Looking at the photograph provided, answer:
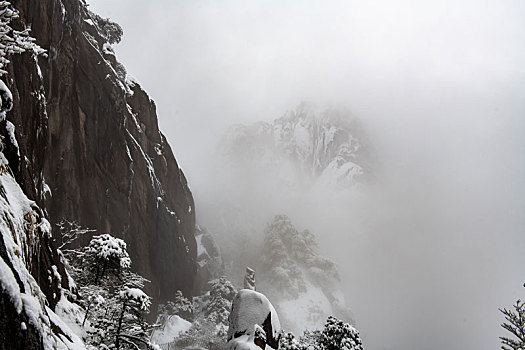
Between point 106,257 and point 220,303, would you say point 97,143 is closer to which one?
point 106,257

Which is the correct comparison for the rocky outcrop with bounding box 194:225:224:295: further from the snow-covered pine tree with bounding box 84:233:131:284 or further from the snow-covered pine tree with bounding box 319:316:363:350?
the snow-covered pine tree with bounding box 84:233:131:284

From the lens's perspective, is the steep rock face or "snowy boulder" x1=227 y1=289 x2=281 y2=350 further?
the steep rock face

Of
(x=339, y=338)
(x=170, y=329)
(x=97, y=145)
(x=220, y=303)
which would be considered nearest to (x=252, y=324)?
(x=339, y=338)

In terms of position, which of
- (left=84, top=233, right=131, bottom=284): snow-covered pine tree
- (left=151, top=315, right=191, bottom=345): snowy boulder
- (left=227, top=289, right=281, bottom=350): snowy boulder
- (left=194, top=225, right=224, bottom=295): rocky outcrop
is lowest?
(left=227, top=289, right=281, bottom=350): snowy boulder

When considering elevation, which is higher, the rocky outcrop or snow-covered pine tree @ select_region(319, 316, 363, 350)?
the rocky outcrop

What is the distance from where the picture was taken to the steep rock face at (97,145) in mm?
34219

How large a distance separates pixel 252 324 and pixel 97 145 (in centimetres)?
3532

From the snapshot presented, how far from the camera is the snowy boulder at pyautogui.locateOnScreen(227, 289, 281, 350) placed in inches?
724

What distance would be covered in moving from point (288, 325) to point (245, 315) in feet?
297

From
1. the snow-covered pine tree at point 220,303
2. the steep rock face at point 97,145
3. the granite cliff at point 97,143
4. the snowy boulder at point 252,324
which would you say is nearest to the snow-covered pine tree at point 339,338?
the snowy boulder at point 252,324

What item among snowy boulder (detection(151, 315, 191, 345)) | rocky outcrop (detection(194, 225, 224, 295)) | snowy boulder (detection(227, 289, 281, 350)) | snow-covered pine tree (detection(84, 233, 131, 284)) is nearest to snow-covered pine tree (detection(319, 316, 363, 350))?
snowy boulder (detection(227, 289, 281, 350))

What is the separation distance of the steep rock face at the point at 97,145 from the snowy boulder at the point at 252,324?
42.5ft

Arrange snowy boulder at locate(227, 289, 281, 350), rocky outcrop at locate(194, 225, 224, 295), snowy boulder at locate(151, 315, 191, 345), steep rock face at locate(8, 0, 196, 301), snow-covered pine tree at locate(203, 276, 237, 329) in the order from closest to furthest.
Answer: snowy boulder at locate(227, 289, 281, 350) < steep rock face at locate(8, 0, 196, 301) < snowy boulder at locate(151, 315, 191, 345) < snow-covered pine tree at locate(203, 276, 237, 329) < rocky outcrop at locate(194, 225, 224, 295)

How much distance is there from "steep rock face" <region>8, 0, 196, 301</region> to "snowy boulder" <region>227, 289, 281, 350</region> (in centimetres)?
1295
